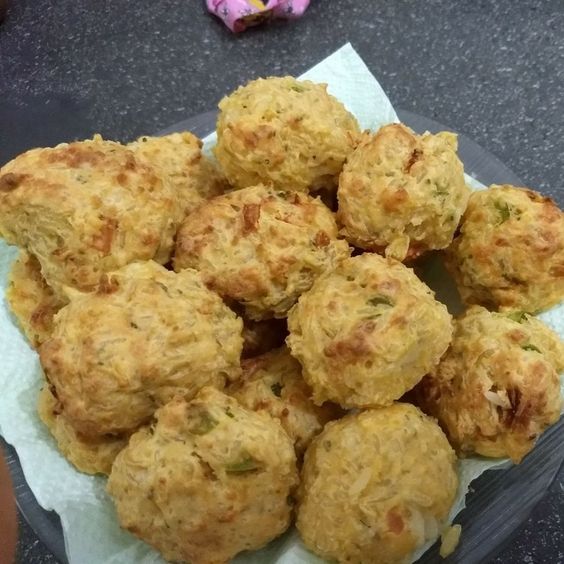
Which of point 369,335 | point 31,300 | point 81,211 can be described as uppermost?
point 369,335

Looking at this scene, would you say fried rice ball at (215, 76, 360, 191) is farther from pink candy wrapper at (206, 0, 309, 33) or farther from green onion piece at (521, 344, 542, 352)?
pink candy wrapper at (206, 0, 309, 33)

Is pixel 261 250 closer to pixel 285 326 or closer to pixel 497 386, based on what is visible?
pixel 285 326

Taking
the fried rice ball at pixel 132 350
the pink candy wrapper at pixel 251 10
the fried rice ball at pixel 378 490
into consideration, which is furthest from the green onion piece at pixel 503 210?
A: the pink candy wrapper at pixel 251 10

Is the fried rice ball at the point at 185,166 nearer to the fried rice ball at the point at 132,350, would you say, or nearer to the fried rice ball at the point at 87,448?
the fried rice ball at the point at 132,350

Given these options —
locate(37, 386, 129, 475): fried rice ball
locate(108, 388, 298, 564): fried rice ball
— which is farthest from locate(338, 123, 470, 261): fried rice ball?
locate(37, 386, 129, 475): fried rice ball

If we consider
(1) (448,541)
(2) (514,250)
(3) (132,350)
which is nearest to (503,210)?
(2) (514,250)
